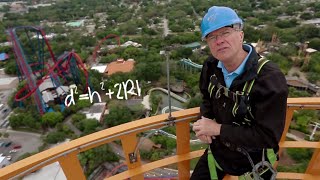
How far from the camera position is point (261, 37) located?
18594mm

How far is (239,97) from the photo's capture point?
1.19 m

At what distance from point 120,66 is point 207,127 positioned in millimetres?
13994

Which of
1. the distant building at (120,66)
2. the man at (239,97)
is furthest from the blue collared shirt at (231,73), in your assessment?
the distant building at (120,66)

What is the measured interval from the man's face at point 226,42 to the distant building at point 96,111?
9.61 m

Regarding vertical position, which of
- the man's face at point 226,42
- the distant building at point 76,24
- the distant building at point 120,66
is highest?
the man's face at point 226,42

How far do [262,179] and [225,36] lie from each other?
0.69m

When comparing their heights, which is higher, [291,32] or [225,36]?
[225,36]

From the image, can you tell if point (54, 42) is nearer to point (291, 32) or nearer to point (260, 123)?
point (291, 32)

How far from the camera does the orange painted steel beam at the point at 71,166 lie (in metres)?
1.46

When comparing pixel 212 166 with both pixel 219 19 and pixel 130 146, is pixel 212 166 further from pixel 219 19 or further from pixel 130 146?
pixel 219 19

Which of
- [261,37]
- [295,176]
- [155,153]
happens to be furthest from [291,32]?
[295,176]

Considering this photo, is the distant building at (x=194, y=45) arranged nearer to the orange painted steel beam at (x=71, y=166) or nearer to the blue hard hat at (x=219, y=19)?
the orange painted steel beam at (x=71, y=166)

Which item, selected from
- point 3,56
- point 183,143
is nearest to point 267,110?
point 183,143

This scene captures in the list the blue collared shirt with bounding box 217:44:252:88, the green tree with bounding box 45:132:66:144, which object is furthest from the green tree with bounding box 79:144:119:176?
the blue collared shirt with bounding box 217:44:252:88
